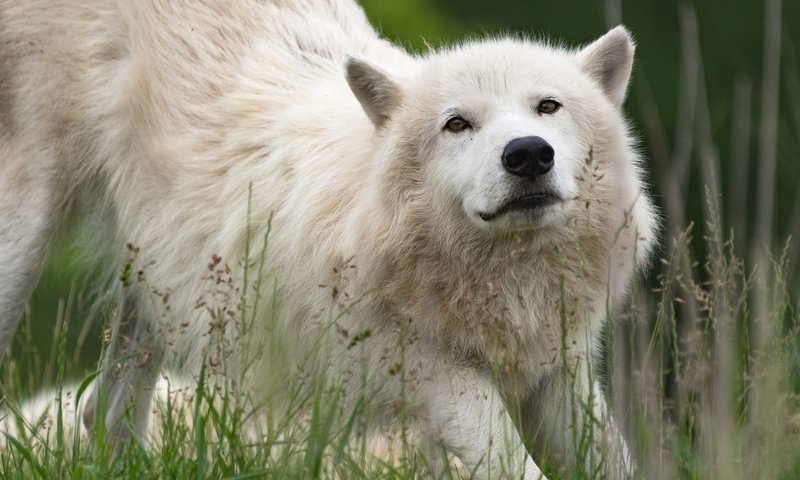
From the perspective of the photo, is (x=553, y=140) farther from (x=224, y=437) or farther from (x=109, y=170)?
(x=109, y=170)

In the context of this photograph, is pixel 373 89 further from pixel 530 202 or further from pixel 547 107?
pixel 530 202

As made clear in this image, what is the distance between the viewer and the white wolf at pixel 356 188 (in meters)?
4.17

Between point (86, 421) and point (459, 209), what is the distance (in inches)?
101

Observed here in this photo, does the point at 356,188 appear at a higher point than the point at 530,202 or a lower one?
lower

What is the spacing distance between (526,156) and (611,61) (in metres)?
0.93

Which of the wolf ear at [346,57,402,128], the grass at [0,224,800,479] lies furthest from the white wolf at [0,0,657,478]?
the grass at [0,224,800,479]

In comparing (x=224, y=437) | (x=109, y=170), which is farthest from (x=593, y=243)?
(x=109, y=170)

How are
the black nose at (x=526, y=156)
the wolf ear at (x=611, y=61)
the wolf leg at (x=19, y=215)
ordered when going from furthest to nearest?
the wolf leg at (x=19, y=215), the wolf ear at (x=611, y=61), the black nose at (x=526, y=156)

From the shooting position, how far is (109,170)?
5590mm

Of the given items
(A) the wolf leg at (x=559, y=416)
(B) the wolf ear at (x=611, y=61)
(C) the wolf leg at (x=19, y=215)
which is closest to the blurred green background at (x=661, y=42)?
(C) the wolf leg at (x=19, y=215)

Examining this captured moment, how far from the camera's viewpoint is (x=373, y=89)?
4.61 m

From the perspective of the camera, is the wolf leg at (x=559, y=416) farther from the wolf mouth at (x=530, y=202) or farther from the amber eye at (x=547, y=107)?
the amber eye at (x=547, y=107)

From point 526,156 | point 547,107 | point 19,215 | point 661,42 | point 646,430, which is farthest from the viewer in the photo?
point 661,42

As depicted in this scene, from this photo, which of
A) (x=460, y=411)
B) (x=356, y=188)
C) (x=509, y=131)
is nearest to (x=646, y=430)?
(x=460, y=411)
